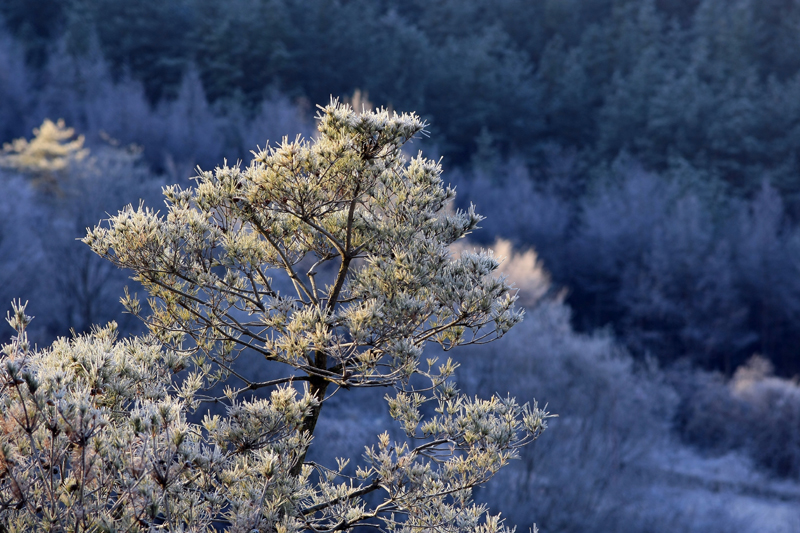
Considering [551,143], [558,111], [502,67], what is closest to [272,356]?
[551,143]

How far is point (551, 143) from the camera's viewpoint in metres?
44.3

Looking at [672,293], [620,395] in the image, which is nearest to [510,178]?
[672,293]

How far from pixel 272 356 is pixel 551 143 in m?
42.0

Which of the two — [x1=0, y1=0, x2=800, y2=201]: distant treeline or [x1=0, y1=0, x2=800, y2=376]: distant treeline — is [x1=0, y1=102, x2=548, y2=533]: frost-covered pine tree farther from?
[x1=0, y1=0, x2=800, y2=201]: distant treeline

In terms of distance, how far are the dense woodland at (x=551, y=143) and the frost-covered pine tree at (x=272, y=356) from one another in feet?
50.6

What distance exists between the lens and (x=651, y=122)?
42.0 meters

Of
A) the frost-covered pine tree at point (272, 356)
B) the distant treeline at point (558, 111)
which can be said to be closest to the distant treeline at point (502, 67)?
the distant treeline at point (558, 111)

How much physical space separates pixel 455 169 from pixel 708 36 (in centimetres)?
1999

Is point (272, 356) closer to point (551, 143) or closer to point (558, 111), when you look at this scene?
point (551, 143)

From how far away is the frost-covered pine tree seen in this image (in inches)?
140

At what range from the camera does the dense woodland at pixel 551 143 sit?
75.3ft

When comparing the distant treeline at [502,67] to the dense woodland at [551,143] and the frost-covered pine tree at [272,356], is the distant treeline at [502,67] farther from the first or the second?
the frost-covered pine tree at [272,356]

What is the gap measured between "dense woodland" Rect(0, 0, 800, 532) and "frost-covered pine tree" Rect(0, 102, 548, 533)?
15433 millimetres

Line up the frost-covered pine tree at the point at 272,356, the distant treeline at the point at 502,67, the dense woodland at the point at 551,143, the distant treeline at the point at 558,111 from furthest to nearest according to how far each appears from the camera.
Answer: the distant treeline at the point at 502,67 → the distant treeline at the point at 558,111 → the dense woodland at the point at 551,143 → the frost-covered pine tree at the point at 272,356
